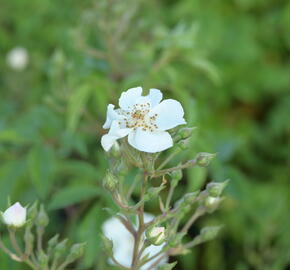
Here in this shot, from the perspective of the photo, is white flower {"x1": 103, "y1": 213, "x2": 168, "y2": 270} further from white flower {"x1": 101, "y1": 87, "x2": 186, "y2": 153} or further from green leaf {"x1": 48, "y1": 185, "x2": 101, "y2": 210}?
white flower {"x1": 101, "y1": 87, "x2": 186, "y2": 153}

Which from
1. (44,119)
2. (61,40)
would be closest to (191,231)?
(44,119)

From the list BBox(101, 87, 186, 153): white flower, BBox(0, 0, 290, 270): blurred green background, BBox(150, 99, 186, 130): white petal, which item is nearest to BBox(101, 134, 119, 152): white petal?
BBox(101, 87, 186, 153): white flower

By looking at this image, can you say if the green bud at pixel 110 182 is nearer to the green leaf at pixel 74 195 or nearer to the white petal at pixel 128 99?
the white petal at pixel 128 99

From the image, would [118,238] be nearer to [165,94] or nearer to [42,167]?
[42,167]

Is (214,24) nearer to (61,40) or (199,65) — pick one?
(61,40)

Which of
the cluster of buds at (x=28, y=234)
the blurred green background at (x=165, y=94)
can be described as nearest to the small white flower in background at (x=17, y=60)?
the blurred green background at (x=165, y=94)
